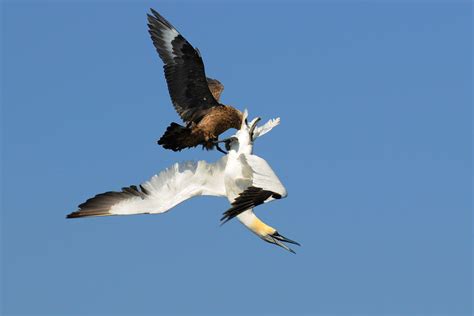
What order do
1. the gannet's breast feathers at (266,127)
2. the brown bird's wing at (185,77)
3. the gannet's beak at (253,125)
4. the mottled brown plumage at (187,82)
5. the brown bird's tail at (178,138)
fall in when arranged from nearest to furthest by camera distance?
the gannet's beak at (253,125), the gannet's breast feathers at (266,127), the brown bird's tail at (178,138), the mottled brown plumage at (187,82), the brown bird's wing at (185,77)

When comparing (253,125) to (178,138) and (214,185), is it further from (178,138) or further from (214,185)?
(178,138)

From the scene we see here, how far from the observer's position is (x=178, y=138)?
617 inches

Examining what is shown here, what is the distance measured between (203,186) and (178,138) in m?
3.19

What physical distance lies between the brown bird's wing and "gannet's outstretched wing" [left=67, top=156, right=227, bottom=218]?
156 inches

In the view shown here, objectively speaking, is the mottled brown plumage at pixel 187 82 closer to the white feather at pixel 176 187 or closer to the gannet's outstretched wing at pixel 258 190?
the white feather at pixel 176 187

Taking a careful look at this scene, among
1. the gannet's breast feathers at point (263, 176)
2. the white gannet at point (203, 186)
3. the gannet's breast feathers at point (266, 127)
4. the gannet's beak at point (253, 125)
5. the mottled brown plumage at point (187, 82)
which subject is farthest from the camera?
the mottled brown plumage at point (187, 82)

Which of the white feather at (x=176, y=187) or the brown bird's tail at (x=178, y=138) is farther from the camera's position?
the brown bird's tail at (x=178, y=138)

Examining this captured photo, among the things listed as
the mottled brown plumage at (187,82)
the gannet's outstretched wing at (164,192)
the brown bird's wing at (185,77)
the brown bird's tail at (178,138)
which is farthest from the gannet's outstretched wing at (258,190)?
the brown bird's wing at (185,77)

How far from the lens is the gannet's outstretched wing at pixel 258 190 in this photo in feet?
36.6

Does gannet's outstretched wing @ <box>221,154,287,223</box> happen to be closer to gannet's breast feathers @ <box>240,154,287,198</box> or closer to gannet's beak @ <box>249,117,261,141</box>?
gannet's breast feathers @ <box>240,154,287,198</box>

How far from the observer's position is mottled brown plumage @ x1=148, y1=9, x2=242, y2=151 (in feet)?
54.4

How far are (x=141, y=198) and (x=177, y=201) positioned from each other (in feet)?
1.82

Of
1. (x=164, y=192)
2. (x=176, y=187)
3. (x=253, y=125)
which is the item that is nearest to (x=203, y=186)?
(x=176, y=187)

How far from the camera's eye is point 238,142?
12.6 meters
